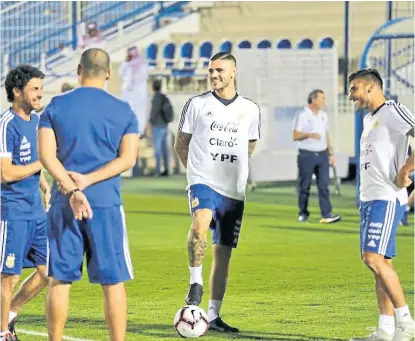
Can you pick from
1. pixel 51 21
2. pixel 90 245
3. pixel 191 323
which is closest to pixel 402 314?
pixel 191 323

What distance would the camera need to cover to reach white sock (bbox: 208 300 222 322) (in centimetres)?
987

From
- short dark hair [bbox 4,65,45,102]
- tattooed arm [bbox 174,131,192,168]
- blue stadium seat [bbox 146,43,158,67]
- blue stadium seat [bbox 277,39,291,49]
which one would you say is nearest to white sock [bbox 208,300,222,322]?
tattooed arm [bbox 174,131,192,168]

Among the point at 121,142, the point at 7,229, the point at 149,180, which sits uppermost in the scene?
the point at 121,142

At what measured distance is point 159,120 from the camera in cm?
2775

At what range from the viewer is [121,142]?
7.98 meters

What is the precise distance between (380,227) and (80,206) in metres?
2.33

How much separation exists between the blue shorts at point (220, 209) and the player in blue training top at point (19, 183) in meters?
1.36

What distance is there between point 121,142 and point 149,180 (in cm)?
1911

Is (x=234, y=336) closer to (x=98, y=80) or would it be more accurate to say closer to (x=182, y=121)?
(x=182, y=121)

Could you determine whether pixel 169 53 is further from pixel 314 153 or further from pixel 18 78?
pixel 18 78

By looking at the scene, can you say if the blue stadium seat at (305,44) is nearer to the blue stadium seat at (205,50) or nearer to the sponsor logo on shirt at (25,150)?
the blue stadium seat at (205,50)

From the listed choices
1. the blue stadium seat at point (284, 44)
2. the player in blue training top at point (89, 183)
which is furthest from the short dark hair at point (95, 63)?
the blue stadium seat at point (284, 44)

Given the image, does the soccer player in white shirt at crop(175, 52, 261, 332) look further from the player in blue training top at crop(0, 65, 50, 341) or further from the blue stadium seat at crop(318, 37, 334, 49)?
the blue stadium seat at crop(318, 37, 334, 49)

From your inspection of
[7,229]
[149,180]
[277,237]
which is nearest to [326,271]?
[277,237]
